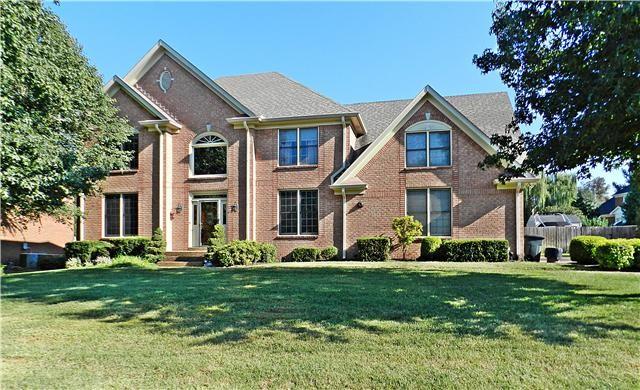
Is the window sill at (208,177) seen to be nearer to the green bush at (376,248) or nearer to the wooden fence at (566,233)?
the green bush at (376,248)

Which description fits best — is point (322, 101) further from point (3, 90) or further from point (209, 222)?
point (3, 90)

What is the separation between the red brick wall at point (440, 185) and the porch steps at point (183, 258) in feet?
21.5

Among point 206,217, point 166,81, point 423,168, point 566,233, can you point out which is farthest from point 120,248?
→ point 566,233

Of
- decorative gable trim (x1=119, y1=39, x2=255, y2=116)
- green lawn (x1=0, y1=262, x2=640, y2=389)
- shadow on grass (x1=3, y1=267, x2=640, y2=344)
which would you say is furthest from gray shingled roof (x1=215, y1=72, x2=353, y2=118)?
green lawn (x1=0, y1=262, x2=640, y2=389)

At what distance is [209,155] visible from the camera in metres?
19.3

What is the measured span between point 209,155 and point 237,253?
6035mm

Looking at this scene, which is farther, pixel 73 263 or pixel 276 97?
pixel 276 97

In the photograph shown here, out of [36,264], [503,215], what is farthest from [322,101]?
[36,264]

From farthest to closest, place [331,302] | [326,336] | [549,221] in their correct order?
[549,221] < [331,302] < [326,336]

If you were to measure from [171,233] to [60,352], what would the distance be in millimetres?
14440

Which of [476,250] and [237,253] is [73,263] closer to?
[237,253]

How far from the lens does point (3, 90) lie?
1070 cm

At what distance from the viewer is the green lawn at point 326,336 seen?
164 inches

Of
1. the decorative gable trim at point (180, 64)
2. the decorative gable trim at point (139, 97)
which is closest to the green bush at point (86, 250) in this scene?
the decorative gable trim at point (139, 97)
